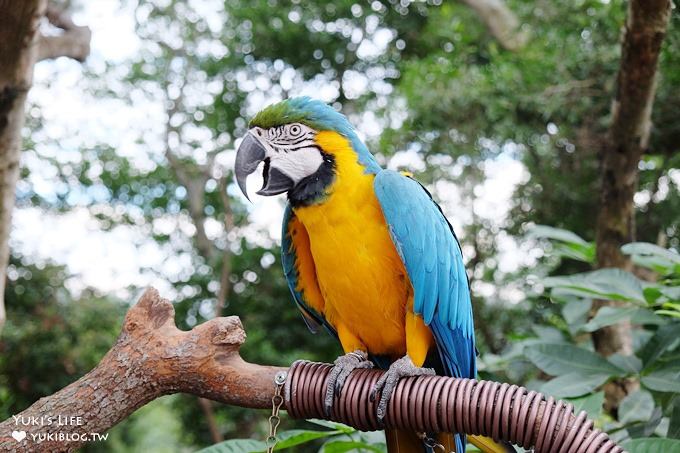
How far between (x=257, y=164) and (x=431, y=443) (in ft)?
2.02

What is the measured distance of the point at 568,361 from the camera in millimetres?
1481

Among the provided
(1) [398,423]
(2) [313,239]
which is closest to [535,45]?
(2) [313,239]

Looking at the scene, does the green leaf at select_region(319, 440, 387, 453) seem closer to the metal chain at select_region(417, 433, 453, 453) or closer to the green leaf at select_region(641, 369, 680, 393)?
the metal chain at select_region(417, 433, 453, 453)

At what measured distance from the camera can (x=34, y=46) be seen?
5.22 feet

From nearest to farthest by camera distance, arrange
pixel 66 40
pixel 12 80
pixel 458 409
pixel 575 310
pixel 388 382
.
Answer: pixel 458 409 < pixel 388 382 < pixel 12 80 < pixel 575 310 < pixel 66 40

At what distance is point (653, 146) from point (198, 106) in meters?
3.85

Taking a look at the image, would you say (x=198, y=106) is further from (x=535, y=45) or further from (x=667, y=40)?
(x=667, y=40)

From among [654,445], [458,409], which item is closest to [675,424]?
[654,445]

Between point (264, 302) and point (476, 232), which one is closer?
point (476, 232)

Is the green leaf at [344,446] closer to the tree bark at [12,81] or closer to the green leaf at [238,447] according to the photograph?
the green leaf at [238,447]

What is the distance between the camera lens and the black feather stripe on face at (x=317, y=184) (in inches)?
48.2

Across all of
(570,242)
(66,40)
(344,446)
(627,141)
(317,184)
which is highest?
(66,40)

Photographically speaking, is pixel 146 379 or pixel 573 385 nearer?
pixel 146 379

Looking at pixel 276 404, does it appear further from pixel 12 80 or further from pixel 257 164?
pixel 12 80
